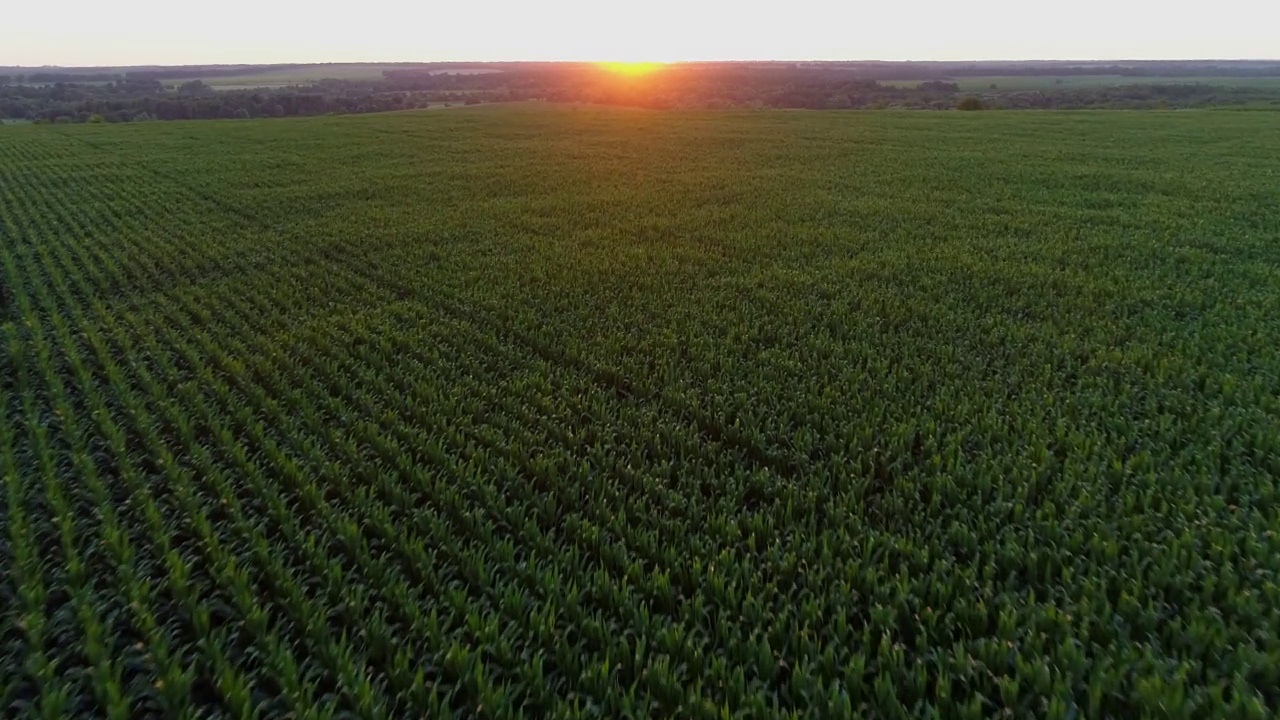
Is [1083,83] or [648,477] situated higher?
[1083,83]

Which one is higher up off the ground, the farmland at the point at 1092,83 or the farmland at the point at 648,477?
the farmland at the point at 1092,83

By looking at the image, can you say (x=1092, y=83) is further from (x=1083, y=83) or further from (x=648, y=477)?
(x=648, y=477)

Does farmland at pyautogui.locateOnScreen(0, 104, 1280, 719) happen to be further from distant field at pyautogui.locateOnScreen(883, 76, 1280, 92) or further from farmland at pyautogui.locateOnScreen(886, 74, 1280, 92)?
distant field at pyautogui.locateOnScreen(883, 76, 1280, 92)

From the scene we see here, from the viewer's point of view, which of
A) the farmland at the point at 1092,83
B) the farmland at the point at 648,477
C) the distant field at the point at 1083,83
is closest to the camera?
the farmland at the point at 648,477

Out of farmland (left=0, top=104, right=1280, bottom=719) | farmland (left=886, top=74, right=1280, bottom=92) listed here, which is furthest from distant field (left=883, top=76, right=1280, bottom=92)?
farmland (left=0, top=104, right=1280, bottom=719)

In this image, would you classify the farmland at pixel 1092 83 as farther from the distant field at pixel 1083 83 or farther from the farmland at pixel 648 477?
the farmland at pixel 648 477

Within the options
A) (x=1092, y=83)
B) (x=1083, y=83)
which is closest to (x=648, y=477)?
(x=1092, y=83)

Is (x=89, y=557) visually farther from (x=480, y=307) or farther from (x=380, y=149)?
(x=380, y=149)

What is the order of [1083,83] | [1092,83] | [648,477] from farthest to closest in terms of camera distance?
[1083,83], [1092,83], [648,477]

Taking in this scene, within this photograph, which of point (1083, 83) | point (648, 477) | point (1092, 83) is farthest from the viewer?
point (1083, 83)

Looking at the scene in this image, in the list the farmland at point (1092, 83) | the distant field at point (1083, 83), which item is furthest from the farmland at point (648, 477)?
the distant field at point (1083, 83)
